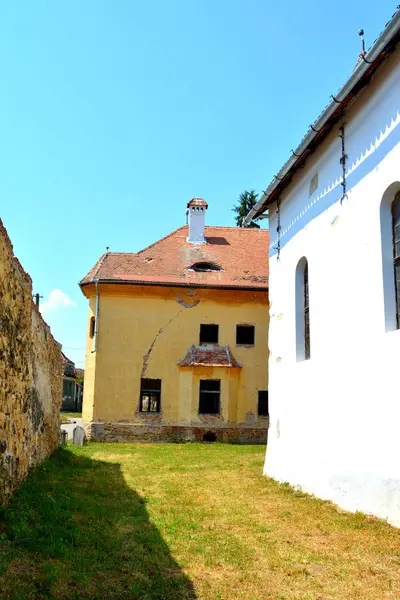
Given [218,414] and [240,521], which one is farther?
[218,414]

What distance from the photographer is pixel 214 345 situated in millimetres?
21203

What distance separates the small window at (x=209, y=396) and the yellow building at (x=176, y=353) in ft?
0.13

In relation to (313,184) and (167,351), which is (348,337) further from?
(167,351)

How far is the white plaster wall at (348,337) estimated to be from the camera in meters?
7.11

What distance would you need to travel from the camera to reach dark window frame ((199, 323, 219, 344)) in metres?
21.4

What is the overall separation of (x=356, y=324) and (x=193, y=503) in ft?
12.8

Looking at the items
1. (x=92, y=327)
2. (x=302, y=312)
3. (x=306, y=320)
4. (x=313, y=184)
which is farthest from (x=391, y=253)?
(x=92, y=327)

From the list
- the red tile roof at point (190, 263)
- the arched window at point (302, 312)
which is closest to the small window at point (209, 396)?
the red tile roof at point (190, 263)

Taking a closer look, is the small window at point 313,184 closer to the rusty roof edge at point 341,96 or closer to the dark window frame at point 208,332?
the rusty roof edge at point 341,96

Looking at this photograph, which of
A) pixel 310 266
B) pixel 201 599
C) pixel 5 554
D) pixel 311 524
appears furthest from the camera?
pixel 310 266

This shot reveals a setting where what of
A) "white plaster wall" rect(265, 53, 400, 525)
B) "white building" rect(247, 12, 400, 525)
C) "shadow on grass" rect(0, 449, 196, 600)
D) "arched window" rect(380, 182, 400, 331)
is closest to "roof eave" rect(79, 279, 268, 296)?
"white building" rect(247, 12, 400, 525)

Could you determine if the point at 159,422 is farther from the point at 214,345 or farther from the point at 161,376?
the point at 214,345

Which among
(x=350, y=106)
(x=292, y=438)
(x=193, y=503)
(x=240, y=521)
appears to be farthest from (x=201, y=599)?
(x=350, y=106)

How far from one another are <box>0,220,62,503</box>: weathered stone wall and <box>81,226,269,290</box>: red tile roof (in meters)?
9.90
